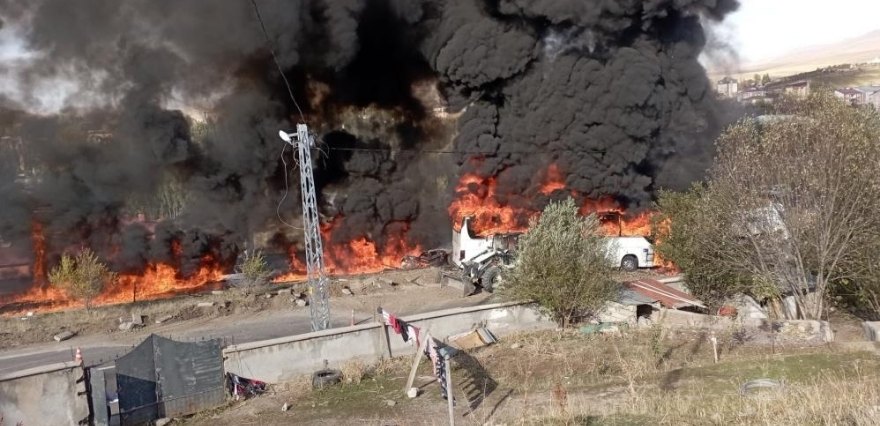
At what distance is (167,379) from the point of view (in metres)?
18.2

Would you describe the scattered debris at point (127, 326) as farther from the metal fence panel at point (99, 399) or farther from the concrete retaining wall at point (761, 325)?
the concrete retaining wall at point (761, 325)

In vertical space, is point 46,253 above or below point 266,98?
below

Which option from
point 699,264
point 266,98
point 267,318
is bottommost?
point 267,318

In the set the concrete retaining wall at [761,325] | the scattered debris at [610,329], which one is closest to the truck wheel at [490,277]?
the scattered debris at [610,329]

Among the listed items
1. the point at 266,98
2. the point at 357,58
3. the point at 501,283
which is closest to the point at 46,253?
the point at 266,98

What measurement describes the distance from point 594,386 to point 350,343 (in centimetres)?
816

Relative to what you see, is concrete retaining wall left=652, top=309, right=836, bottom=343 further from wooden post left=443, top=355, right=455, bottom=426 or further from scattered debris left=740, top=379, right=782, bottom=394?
wooden post left=443, top=355, right=455, bottom=426

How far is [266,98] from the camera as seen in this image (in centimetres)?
3938

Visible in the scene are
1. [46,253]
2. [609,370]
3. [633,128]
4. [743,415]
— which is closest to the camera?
[743,415]

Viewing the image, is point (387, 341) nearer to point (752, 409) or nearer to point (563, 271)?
point (563, 271)

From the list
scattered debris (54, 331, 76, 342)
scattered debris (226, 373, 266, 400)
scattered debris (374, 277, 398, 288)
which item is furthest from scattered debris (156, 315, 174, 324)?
scattered debris (226, 373, 266, 400)

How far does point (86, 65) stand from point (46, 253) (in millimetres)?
10062

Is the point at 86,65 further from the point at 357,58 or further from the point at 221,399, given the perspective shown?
the point at 221,399

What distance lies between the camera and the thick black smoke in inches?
1415
